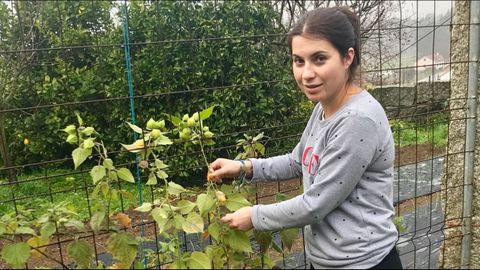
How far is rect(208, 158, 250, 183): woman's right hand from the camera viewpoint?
1993 mm

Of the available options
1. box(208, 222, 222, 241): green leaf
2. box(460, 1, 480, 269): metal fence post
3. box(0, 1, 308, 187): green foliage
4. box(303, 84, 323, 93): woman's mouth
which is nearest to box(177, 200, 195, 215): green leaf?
box(208, 222, 222, 241): green leaf

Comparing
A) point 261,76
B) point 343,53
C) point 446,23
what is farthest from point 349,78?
point 261,76

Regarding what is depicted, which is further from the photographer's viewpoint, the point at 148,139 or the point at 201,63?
the point at 201,63

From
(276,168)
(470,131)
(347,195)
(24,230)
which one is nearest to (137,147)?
(24,230)

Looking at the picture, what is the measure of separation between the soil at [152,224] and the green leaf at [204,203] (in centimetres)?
39

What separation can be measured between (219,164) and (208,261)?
456 millimetres

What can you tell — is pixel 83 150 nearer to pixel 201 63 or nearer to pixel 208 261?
pixel 208 261

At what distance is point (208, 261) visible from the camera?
174cm

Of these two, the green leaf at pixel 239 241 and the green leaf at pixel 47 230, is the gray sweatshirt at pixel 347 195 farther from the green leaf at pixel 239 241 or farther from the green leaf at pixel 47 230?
the green leaf at pixel 47 230

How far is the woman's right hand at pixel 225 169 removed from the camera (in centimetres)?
199

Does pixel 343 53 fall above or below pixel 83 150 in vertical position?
above

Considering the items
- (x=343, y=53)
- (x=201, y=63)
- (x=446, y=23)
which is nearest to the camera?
(x=343, y=53)

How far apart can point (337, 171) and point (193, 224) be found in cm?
56

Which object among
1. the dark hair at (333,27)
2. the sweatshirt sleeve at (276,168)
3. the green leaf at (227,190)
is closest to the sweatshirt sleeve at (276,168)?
the sweatshirt sleeve at (276,168)
